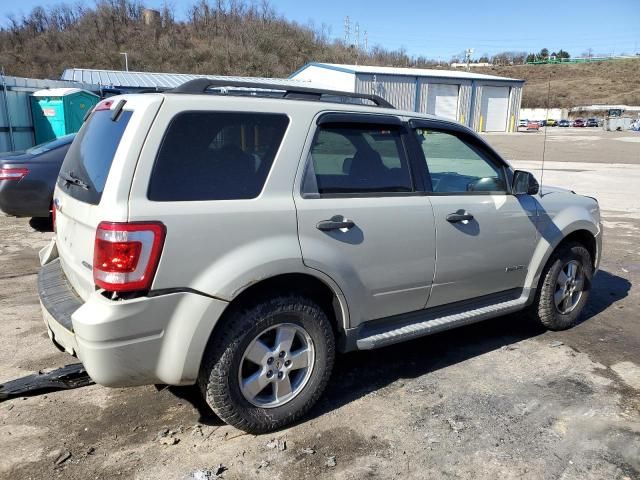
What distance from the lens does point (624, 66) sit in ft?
381

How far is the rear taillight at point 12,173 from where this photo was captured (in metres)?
7.68

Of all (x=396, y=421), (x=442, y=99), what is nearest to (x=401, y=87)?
(x=442, y=99)

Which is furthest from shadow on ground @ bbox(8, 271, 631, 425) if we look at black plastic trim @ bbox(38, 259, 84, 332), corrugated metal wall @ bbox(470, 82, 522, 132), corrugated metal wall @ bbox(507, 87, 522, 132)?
corrugated metal wall @ bbox(507, 87, 522, 132)

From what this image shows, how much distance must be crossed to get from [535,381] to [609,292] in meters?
2.72

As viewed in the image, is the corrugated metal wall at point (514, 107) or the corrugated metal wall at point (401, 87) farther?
the corrugated metal wall at point (514, 107)

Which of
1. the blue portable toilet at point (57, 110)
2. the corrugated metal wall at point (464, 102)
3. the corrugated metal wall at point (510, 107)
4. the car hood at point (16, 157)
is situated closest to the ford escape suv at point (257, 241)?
the car hood at point (16, 157)

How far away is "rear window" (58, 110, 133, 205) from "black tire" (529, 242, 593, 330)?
350cm

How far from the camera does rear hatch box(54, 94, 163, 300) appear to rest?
259cm

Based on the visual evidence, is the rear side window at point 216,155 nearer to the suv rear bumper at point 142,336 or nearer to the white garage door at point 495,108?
the suv rear bumper at point 142,336

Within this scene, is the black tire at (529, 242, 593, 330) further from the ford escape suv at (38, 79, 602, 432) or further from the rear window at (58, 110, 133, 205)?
the rear window at (58, 110, 133, 205)

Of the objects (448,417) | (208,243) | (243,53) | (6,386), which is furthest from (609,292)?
(243,53)

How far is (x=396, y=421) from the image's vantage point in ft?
10.7

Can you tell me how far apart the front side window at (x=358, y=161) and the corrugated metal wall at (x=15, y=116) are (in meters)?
15.7

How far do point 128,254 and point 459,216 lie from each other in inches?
86.1
